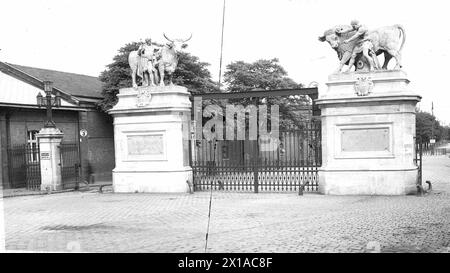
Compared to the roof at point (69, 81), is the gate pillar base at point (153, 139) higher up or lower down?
lower down

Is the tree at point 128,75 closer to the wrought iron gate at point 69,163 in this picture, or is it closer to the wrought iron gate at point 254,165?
the wrought iron gate at point 69,163

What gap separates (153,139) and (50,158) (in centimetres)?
524

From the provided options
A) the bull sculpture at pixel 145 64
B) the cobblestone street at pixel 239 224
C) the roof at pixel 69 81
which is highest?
the roof at pixel 69 81

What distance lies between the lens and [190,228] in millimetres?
9766

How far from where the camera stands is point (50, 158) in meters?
19.6

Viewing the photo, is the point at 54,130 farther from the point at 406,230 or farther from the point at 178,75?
the point at 406,230

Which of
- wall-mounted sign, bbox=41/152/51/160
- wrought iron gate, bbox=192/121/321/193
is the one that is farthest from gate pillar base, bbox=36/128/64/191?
wrought iron gate, bbox=192/121/321/193

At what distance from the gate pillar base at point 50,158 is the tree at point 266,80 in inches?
714

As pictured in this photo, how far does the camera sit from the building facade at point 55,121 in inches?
894

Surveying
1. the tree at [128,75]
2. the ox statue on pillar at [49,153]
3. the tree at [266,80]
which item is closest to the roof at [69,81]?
the tree at [128,75]

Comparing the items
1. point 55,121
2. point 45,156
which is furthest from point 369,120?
point 55,121

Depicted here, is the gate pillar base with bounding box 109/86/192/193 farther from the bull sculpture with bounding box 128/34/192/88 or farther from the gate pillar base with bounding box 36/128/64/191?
the gate pillar base with bounding box 36/128/64/191

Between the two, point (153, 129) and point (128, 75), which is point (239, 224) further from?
point (128, 75)
